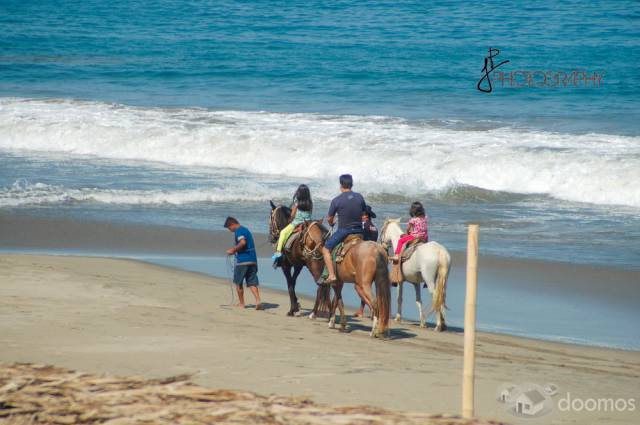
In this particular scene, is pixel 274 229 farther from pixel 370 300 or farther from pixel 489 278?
pixel 489 278

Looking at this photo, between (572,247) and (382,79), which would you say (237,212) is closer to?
(572,247)

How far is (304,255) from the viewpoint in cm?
1264

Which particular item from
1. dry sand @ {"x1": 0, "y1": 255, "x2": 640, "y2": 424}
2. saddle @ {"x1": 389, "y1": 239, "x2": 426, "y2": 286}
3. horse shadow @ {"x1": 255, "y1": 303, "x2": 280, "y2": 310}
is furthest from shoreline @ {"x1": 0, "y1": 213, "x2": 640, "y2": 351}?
horse shadow @ {"x1": 255, "y1": 303, "x2": 280, "y2": 310}

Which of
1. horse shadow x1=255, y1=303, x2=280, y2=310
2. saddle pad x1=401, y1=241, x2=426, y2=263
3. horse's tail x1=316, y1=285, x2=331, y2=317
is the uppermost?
saddle pad x1=401, y1=241, x2=426, y2=263

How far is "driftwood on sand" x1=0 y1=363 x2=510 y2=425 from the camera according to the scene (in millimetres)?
6344

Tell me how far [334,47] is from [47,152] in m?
20.1

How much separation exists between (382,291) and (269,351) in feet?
7.50

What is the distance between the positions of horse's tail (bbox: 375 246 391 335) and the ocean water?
501cm

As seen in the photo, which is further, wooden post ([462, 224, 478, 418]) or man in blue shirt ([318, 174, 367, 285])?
man in blue shirt ([318, 174, 367, 285])

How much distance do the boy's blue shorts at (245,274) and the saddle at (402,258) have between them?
1.93m

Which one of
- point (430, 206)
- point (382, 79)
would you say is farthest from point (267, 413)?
point (382, 79)

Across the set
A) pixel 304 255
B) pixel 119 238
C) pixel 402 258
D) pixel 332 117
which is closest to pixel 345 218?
pixel 304 255

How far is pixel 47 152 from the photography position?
28.5m

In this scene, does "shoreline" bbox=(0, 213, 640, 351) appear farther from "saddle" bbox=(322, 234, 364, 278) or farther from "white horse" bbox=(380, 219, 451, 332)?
"saddle" bbox=(322, 234, 364, 278)
